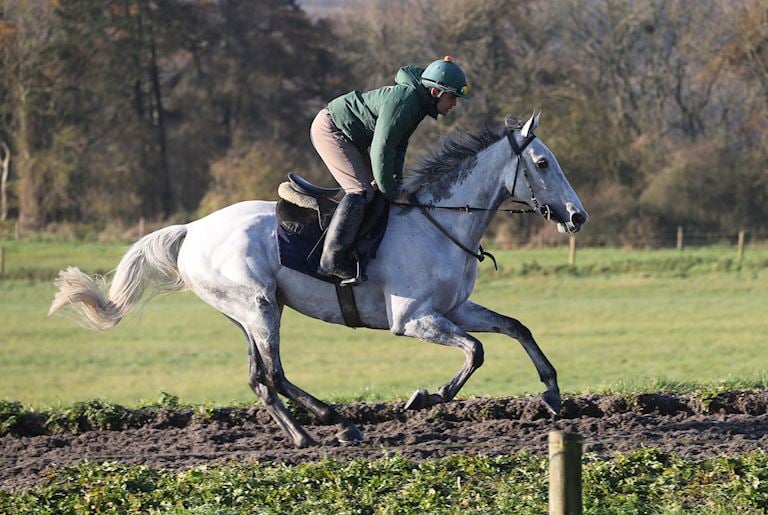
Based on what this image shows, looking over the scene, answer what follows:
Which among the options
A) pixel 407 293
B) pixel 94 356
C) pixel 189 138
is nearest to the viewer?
pixel 407 293

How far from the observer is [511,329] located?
29.0ft

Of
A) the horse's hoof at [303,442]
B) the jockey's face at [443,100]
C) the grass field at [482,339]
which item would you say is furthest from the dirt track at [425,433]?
the jockey's face at [443,100]

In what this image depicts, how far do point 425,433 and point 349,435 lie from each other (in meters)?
0.58

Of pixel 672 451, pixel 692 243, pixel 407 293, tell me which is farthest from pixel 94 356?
pixel 692 243

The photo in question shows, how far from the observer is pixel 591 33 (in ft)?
143

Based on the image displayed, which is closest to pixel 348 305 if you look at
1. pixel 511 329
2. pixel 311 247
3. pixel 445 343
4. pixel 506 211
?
pixel 311 247

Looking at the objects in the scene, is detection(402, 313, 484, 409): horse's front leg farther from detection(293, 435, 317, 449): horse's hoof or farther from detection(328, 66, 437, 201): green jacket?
detection(328, 66, 437, 201): green jacket

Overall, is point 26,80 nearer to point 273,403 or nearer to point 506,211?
point 273,403

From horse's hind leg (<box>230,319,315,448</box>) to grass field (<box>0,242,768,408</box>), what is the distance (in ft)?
6.99

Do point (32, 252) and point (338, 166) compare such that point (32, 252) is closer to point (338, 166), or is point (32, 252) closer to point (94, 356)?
point (94, 356)

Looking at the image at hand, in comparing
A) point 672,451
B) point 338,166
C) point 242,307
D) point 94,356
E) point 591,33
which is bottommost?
point 94,356

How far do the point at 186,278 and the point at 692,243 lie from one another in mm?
31326

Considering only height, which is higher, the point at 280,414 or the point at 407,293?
the point at 407,293

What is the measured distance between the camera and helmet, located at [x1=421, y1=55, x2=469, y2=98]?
28.1 ft
